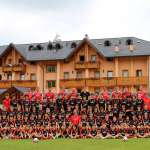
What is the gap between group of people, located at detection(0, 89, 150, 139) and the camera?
33.4 m

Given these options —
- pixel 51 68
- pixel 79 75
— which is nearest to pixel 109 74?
pixel 79 75

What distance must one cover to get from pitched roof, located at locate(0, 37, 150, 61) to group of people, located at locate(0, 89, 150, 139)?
23.4m

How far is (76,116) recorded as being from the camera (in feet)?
114

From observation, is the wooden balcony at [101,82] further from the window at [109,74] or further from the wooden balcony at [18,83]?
the wooden balcony at [18,83]

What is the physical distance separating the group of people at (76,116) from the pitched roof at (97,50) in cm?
2336

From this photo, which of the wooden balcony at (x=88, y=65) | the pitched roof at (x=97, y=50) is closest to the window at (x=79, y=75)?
the wooden balcony at (x=88, y=65)

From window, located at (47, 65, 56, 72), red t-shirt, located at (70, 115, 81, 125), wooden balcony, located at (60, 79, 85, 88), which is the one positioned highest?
window, located at (47, 65, 56, 72)

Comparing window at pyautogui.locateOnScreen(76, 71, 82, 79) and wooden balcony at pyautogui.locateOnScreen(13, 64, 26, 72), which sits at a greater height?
wooden balcony at pyautogui.locateOnScreen(13, 64, 26, 72)

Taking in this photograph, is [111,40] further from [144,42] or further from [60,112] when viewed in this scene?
[60,112]

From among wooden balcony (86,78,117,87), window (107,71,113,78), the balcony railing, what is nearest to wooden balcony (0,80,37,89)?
the balcony railing

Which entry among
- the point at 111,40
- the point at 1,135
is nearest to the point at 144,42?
the point at 111,40

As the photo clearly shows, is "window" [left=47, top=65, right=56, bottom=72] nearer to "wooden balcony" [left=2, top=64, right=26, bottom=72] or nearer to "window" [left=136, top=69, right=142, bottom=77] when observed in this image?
"wooden balcony" [left=2, top=64, right=26, bottom=72]

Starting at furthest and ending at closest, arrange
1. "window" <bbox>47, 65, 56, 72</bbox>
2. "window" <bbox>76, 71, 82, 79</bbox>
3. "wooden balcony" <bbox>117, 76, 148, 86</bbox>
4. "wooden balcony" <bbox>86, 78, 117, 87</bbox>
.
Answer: "window" <bbox>47, 65, 56, 72</bbox> < "window" <bbox>76, 71, 82, 79</bbox> < "wooden balcony" <bbox>86, 78, 117, 87</bbox> < "wooden balcony" <bbox>117, 76, 148, 86</bbox>

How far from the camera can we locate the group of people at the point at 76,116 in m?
33.4
